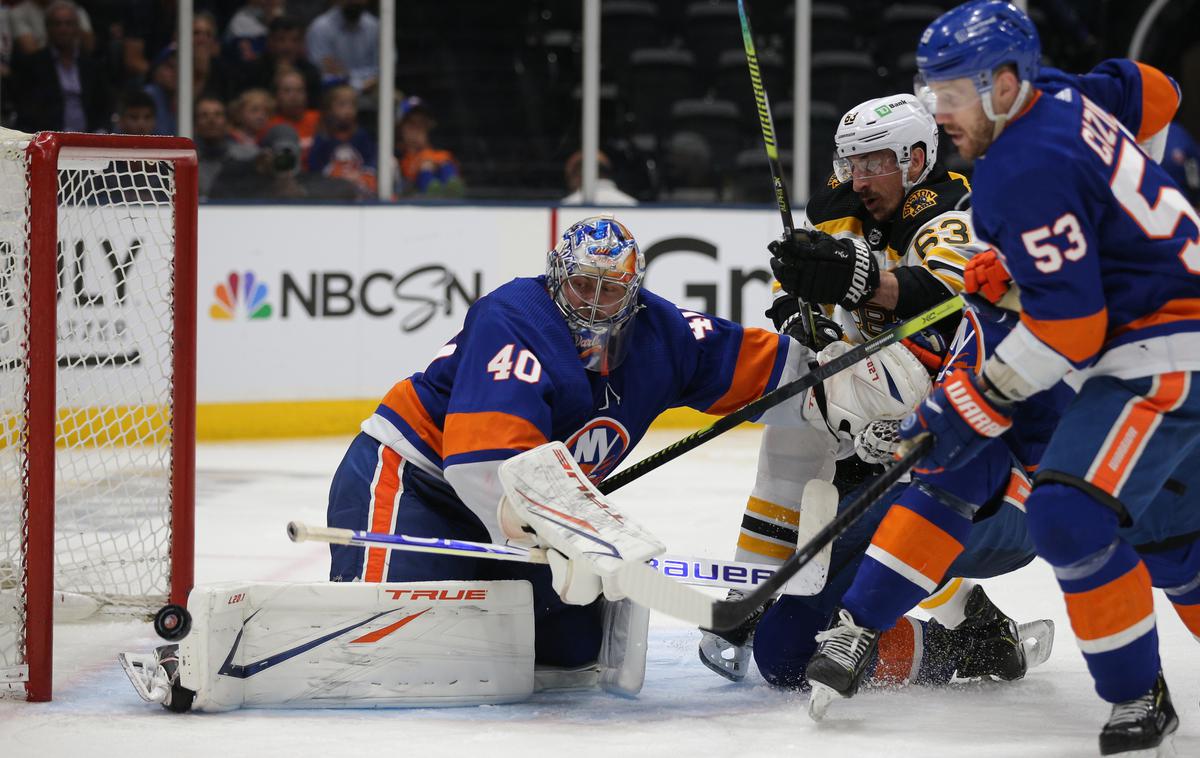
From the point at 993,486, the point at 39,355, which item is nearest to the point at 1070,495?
the point at 993,486

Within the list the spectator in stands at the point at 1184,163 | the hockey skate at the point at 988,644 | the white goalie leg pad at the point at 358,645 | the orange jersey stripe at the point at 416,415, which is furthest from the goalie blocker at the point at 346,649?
the spectator in stands at the point at 1184,163

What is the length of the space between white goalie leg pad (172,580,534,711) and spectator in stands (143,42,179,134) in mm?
3926

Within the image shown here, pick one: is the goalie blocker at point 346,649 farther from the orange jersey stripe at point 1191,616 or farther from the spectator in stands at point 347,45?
the spectator in stands at point 347,45

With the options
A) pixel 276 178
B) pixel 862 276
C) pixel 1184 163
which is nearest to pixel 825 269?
pixel 862 276

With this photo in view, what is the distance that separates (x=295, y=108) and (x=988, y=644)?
4.24 metres

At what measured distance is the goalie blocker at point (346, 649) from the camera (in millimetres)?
2553

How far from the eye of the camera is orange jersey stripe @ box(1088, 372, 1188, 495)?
2.26 m

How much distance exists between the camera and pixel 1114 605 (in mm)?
2291

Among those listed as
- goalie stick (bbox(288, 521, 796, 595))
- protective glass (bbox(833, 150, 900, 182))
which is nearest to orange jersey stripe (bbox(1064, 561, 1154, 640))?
goalie stick (bbox(288, 521, 796, 595))

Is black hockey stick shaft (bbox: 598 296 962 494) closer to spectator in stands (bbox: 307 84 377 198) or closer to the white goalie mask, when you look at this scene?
the white goalie mask

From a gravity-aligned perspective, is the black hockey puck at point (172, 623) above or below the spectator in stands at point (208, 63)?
below

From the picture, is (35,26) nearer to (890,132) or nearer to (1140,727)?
(890,132)

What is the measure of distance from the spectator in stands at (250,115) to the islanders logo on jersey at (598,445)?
373 cm

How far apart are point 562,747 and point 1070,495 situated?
83 centimetres
